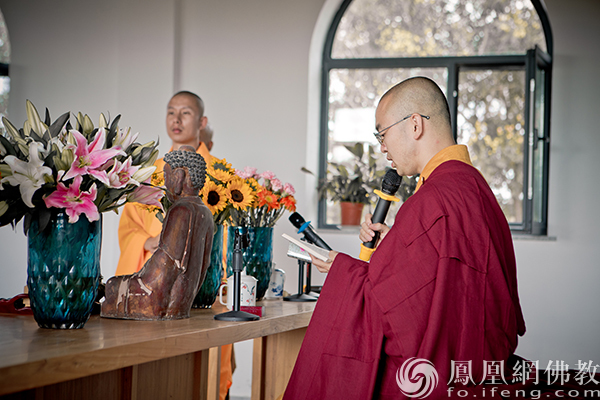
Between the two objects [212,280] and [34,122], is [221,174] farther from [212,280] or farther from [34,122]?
[34,122]

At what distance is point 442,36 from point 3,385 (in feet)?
11.2

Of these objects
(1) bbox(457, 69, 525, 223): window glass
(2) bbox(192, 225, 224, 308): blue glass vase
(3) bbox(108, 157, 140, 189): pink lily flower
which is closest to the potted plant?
(1) bbox(457, 69, 525, 223): window glass

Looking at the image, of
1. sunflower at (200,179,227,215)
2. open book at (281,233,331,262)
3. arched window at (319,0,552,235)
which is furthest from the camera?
arched window at (319,0,552,235)

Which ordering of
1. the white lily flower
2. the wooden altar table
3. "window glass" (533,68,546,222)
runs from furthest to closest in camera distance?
"window glass" (533,68,546,222) < the white lily flower < the wooden altar table

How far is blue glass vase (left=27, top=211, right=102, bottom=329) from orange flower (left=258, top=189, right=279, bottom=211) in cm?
71

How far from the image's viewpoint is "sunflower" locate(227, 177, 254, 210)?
1718 millimetres

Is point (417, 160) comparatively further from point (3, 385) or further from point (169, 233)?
point (3, 385)

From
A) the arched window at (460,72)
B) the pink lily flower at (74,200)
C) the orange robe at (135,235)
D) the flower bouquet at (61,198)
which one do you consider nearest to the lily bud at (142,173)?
the flower bouquet at (61,198)

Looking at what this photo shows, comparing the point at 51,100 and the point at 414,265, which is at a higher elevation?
the point at 51,100

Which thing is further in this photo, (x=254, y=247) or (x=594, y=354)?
(x=594, y=354)

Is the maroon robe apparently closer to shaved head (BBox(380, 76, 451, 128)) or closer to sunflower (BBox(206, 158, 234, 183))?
shaved head (BBox(380, 76, 451, 128))

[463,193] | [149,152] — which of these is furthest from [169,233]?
[463,193]

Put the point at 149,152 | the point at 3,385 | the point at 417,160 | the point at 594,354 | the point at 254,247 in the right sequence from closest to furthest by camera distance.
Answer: the point at 3,385, the point at 149,152, the point at 417,160, the point at 254,247, the point at 594,354

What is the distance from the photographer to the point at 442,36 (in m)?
3.69
